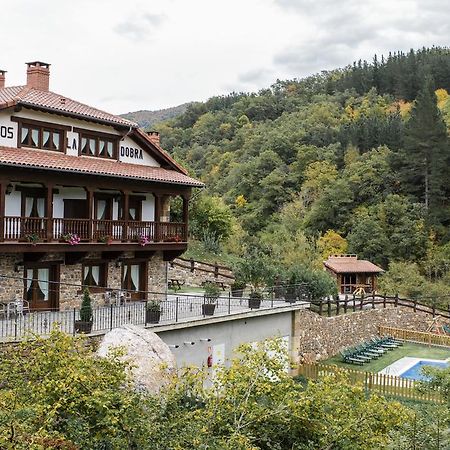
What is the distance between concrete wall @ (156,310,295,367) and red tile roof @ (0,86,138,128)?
8.06 m

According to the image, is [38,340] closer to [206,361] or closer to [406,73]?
[206,361]

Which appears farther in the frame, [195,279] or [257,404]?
[195,279]

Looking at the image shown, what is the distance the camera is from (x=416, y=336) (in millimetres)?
35594

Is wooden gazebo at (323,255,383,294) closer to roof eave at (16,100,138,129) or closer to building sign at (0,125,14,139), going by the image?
roof eave at (16,100,138,129)

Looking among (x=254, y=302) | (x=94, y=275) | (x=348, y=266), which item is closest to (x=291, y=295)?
(x=254, y=302)

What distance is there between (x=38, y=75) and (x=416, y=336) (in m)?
24.2

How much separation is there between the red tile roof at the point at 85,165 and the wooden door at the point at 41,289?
3.53 metres

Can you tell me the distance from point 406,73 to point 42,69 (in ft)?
295

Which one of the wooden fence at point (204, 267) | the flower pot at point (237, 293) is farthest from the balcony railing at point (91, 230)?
the wooden fence at point (204, 267)

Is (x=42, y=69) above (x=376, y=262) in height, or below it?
above

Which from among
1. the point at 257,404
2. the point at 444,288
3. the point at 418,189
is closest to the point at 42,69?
the point at 257,404

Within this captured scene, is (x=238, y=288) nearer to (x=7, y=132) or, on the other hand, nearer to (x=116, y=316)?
(x=116, y=316)

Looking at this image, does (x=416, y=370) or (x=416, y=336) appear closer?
(x=416, y=370)

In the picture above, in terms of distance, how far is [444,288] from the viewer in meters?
47.2
